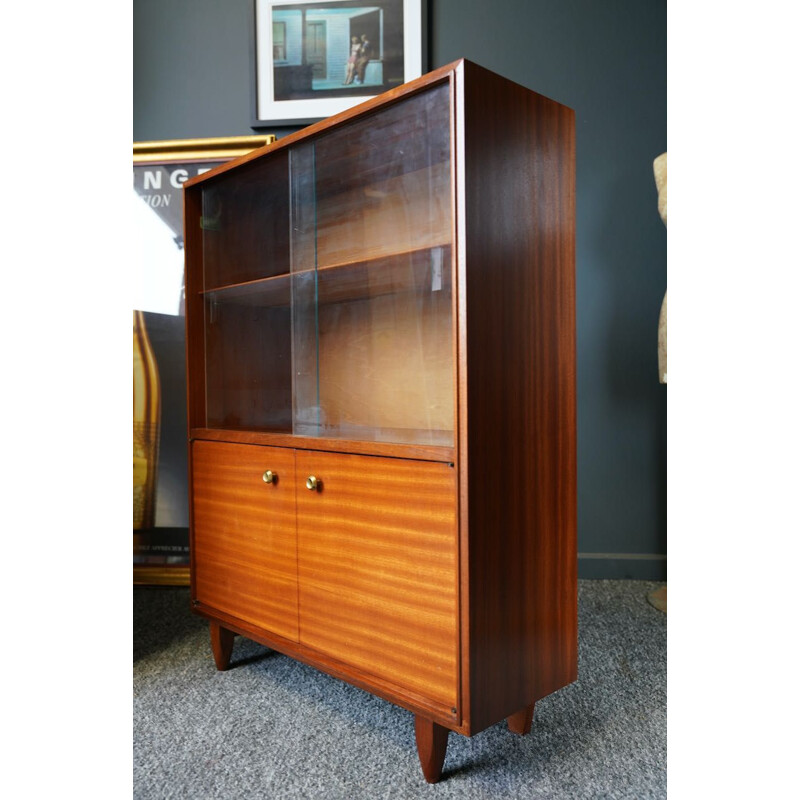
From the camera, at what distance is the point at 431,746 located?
1.19 meters

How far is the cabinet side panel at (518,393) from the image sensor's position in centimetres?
112

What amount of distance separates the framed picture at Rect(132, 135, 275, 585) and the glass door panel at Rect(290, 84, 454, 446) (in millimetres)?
1076

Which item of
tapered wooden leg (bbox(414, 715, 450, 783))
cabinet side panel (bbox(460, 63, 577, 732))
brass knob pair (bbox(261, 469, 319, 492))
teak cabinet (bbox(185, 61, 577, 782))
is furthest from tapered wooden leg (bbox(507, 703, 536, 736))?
brass knob pair (bbox(261, 469, 319, 492))

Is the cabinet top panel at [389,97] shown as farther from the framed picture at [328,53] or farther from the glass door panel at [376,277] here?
the framed picture at [328,53]

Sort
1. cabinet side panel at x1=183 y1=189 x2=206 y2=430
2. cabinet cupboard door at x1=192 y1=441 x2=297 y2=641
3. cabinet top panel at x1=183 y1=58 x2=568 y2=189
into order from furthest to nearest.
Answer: cabinet side panel at x1=183 y1=189 x2=206 y2=430 → cabinet cupboard door at x1=192 y1=441 x2=297 y2=641 → cabinet top panel at x1=183 y1=58 x2=568 y2=189

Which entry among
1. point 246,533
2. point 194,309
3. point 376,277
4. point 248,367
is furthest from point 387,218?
point 246,533

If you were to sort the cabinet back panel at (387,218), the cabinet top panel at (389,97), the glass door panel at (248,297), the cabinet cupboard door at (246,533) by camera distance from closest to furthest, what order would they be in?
the cabinet top panel at (389,97) < the cabinet back panel at (387,218) < the cabinet cupboard door at (246,533) < the glass door panel at (248,297)

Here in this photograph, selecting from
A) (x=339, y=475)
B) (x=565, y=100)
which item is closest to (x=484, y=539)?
(x=339, y=475)

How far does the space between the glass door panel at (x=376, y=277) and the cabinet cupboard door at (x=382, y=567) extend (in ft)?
0.37

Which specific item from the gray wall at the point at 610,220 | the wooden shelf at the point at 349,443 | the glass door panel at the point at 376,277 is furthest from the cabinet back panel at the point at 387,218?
the gray wall at the point at 610,220

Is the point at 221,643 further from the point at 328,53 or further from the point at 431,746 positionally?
the point at 328,53

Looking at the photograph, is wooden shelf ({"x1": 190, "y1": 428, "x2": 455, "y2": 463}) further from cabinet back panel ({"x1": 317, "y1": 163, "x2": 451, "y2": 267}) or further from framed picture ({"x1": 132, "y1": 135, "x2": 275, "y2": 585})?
framed picture ({"x1": 132, "y1": 135, "x2": 275, "y2": 585})

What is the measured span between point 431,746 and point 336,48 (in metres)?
2.26

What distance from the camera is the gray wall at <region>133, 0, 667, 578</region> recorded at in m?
2.26
